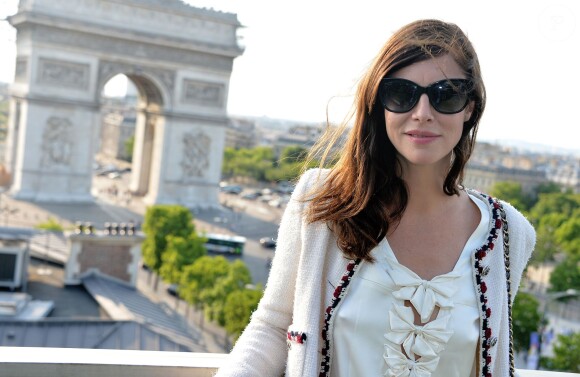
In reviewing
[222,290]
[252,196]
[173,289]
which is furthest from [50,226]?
[252,196]

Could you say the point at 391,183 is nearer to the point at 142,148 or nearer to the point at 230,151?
the point at 142,148

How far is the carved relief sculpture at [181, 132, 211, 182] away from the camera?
25.6 m

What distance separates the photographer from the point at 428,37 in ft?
5.67

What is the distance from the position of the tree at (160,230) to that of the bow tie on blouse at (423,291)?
18.3 metres

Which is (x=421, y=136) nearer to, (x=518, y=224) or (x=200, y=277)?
(x=518, y=224)

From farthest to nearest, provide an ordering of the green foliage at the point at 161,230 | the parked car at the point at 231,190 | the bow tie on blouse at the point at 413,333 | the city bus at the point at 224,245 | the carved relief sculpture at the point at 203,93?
the parked car at the point at 231,190, the carved relief sculpture at the point at 203,93, the city bus at the point at 224,245, the green foliage at the point at 161,230, the bow tie on blouse at the point at 413,333

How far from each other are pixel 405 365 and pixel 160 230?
1882 centimetres

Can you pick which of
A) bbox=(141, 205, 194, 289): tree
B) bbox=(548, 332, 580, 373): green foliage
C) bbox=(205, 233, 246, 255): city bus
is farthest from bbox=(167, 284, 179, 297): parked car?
bbox=(548, 332, 580, 373): green foliage

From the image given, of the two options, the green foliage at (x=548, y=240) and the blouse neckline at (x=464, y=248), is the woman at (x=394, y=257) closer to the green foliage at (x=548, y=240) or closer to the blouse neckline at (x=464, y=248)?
the blouse neckline at (x=464, y=248)

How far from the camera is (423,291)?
1701 mm

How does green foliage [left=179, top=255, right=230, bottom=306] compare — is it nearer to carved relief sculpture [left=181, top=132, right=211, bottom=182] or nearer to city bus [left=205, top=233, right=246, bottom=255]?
city bus [left=205, top=233, right=246, bottom=255]

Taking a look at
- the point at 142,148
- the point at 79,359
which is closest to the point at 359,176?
the point at 79,359

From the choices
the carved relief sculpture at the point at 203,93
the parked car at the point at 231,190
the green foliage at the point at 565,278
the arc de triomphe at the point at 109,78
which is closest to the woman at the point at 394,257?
the green foliage at the point at 565,278

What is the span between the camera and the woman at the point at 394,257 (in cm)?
169
